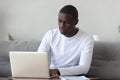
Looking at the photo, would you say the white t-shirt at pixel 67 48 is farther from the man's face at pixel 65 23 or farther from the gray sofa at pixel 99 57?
the gray sofa at pixel 99 57

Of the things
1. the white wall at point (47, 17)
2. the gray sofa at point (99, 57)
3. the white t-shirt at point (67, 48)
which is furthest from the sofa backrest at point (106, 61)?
the white wall at point (47, 17)

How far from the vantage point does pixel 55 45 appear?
2.30 metres

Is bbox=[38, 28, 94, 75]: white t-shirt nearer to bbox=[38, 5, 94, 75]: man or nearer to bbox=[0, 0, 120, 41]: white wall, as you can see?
bbox=[38, 5, 94, 75]: man

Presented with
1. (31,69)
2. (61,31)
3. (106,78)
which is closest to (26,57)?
(31,69)

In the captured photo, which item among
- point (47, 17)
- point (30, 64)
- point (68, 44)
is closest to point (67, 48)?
point (68, 44)

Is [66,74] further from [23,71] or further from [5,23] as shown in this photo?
[5,23]

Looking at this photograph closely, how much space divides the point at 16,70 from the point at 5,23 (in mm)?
1660

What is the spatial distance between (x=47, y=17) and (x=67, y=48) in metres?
1.16

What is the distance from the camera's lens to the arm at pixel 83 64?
2002mm

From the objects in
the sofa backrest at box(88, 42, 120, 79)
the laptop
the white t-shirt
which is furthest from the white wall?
the laptop

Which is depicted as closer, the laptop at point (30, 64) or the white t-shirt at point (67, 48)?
the laptop at point (30, 64)

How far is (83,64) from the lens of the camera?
2.13 m

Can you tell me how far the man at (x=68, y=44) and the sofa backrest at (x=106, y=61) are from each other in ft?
1.43

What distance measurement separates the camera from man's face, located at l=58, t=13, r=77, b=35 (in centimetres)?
218
